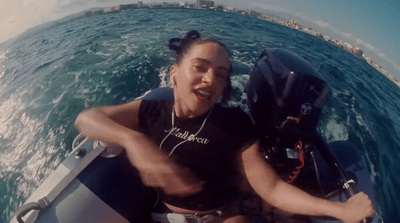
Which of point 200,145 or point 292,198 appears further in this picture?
point 200,145

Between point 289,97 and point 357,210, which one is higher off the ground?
point 289,97

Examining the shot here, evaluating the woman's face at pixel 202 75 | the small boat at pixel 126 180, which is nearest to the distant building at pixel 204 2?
the small boat at pixel 126 180

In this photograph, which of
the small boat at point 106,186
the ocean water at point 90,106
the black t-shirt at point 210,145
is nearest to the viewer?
the black t-shirt at point 210,145

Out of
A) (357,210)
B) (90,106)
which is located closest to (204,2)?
(90,106)

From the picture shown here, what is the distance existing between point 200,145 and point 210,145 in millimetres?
63

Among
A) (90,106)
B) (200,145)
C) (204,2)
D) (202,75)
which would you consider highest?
(202,75)

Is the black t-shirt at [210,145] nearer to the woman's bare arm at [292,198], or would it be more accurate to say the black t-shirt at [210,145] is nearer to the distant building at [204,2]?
the woman's bare arm at [292,198]

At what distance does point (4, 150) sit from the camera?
158 inches

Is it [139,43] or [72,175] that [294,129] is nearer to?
[72,175]

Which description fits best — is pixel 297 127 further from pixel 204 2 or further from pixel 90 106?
pixel 204 2

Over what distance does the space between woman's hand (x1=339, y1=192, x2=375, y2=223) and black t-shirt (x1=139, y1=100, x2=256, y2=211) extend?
0.60 meters

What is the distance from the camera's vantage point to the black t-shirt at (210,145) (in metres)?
1.33

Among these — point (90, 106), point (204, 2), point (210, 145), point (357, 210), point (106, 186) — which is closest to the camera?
point (357, 210)

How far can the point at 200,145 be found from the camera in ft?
4.42
